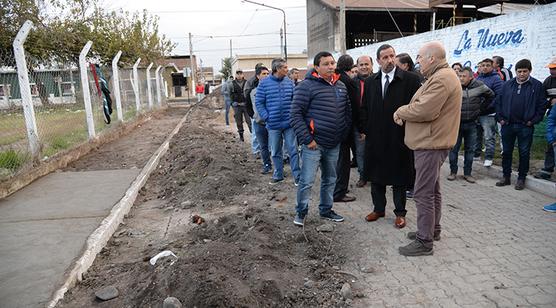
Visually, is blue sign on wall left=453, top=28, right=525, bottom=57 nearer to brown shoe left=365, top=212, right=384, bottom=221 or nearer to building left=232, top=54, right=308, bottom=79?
brown shoe left=365, top=212, right=384, bottom=221

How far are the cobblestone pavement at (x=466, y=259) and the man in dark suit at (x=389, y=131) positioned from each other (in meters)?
0.57

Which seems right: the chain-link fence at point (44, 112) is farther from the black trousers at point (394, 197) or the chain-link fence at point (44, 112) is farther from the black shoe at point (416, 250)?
the black shoe at point (416, 250)

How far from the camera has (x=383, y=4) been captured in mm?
25562

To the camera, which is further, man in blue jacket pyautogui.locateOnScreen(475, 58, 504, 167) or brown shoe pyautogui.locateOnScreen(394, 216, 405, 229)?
man in blue jacket pyautogui.locateOnScreen(475, 58, 504, 167)

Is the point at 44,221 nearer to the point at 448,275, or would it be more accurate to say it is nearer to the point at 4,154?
the point at 4,154

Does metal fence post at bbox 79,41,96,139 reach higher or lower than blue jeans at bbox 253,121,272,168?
higher

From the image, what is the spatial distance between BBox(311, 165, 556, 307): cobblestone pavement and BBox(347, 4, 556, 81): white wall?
4.07 meters

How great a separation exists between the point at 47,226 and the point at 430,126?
4462 mm

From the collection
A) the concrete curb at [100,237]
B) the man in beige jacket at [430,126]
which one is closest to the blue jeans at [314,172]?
the man in beige jacket at [430,126]

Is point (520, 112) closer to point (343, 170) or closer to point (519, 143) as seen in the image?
point (519, 143)

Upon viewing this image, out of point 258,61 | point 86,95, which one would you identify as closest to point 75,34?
point 86,95

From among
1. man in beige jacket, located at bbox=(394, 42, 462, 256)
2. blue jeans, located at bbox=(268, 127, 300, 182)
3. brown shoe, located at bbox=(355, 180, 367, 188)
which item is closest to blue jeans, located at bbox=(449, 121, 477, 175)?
brown shoe, located at bbox=(355, 180, 367, 188)

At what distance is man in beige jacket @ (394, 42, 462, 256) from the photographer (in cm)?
340

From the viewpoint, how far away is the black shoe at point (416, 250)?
3736 millimetres
